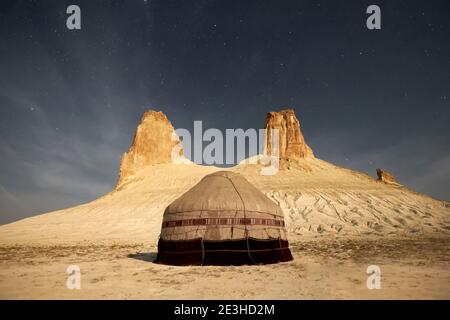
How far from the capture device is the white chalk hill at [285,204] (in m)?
28.8

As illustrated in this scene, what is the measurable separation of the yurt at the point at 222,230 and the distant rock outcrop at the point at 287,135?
58.6 metres

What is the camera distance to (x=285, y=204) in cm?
3978

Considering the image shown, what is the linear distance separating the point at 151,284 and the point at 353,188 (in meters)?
43.9

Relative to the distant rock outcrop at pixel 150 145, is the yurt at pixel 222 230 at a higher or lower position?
lower

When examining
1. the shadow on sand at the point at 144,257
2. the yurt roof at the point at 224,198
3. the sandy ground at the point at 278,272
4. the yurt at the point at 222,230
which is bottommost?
the shadow on sand at the point at 144,257

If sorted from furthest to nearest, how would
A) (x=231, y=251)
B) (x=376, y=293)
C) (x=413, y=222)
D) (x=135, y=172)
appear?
(x=135, y=172)
(x=413, y=222)
(x=231, y=251)
(x=376, y=293)

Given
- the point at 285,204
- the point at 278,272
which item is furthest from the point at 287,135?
the point at 278,272

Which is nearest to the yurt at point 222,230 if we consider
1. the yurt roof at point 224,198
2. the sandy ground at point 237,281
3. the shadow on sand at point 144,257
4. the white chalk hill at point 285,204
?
the yurt roof at point 224,198

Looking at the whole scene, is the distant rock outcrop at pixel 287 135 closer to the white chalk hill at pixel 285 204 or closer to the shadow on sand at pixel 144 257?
the white chalk hill at pixel 285 204

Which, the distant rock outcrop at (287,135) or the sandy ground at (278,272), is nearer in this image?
the sandy ground at (278,272)

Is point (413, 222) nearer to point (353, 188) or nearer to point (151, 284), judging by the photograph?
point (353, 188)

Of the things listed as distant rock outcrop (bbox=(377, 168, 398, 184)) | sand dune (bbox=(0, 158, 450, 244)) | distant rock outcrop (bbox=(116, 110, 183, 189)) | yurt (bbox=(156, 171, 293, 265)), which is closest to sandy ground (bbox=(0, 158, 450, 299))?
sand dune (bbox=(0, 158, 450, 244))
